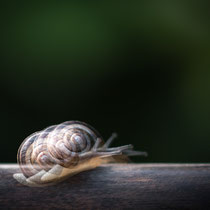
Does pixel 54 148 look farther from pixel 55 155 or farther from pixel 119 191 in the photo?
pixel 119 191

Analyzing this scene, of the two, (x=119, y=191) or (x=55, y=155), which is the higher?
(x=55, y=155)

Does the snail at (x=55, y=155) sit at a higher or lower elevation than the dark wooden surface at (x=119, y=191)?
higher

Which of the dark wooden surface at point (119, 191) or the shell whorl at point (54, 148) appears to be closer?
the dark wooden surface at point (119, 191)

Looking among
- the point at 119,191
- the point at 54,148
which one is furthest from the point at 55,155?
the point at 119,191

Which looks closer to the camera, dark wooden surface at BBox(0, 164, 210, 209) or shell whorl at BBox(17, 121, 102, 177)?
dark wooden surface at BBox(0, 164, 210, 209)

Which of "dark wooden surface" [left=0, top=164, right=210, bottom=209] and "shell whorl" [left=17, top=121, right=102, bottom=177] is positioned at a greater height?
"shell whorl" [left=17, top=121, right=102, bottom=177]

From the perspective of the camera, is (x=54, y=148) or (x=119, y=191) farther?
(x=54, y=148)
